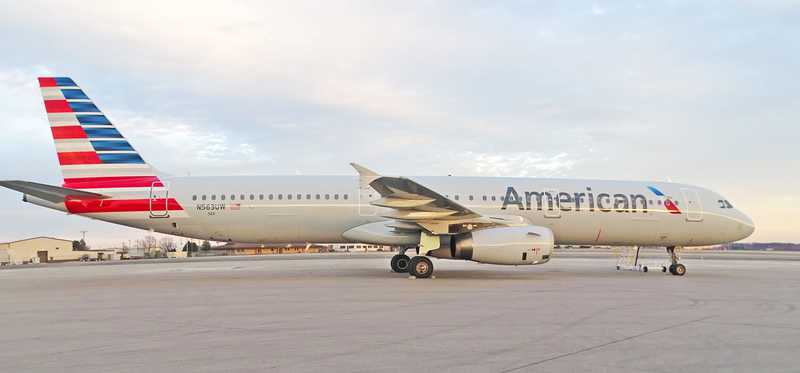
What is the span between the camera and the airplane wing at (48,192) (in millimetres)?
14531

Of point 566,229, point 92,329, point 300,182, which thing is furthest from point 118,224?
point 566,229

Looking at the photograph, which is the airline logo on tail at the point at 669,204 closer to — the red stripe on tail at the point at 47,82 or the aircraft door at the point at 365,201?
the aircraft door at the point at 365,201

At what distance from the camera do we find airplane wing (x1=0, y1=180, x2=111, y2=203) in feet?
47.7

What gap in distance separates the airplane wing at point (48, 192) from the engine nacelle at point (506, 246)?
9.92 m

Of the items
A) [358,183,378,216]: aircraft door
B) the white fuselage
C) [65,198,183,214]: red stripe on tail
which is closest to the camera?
[65,198,183,214]: red stripe on tail

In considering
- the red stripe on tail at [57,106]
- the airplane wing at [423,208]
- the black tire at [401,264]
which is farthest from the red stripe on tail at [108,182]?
the black tire at [401,264]

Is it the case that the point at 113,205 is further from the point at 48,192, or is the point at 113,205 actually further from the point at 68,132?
the point at 68,132

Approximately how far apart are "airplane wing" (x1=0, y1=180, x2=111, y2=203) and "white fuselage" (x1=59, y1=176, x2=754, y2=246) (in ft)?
1.78

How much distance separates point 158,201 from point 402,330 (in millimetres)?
11709

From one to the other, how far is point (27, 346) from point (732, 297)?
1111 cm

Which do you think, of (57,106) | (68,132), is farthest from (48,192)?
(57,106)

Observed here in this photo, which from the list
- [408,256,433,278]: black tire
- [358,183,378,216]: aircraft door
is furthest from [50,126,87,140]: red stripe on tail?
[408,256,433,278]: black tire

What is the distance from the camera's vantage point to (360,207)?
55.7 ft

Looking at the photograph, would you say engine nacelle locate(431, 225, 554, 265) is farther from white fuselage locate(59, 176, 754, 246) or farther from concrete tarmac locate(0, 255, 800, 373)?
white fuselage locate(59, 176, 754, 246)
